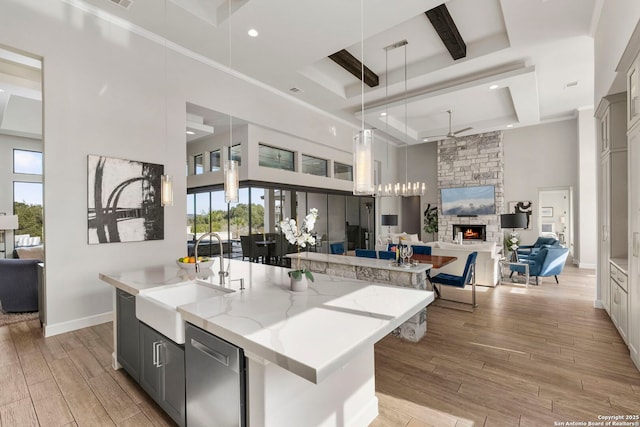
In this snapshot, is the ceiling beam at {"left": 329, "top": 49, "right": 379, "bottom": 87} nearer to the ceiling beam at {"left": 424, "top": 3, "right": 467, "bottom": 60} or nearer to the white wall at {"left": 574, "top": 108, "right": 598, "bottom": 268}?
the ceiling beam at {"left": 424, "top": 3, "right": 467, "bottom": 60}

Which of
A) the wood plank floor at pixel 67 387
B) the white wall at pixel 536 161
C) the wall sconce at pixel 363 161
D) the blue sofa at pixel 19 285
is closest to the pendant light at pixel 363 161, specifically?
the wall sconce at pixel 363 161

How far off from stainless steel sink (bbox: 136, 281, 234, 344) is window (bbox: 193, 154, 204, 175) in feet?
17.4

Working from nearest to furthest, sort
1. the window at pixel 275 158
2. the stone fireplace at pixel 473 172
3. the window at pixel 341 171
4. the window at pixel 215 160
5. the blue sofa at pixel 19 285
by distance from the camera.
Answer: the blue sofa at pixel 19 285
the window at pixel 275 158
the window at pixel 215 160
the window at pixel 341 171
the stone fireplace at pixel 473 172

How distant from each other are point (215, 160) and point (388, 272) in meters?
4.97

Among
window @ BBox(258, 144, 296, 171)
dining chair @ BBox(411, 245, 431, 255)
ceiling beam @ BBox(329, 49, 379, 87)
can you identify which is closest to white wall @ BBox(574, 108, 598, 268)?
dining chair @ BBox(411, 245, 431, 255)

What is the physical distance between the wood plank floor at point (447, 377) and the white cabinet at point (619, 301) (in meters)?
0.15

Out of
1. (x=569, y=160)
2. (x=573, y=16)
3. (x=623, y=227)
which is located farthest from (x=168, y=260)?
(x=569, y=160)

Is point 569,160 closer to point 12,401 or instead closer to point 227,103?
point 227,103

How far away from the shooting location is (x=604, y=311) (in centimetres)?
430

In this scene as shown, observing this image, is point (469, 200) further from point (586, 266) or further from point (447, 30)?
point (447, 30)

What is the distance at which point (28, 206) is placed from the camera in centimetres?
797

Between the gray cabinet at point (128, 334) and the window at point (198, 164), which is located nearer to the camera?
the gray cabinet at point (128, 334)

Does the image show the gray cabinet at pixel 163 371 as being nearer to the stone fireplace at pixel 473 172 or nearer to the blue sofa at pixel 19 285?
the blue sofa at pixel 19 285

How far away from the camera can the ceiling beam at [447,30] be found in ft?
13.3
